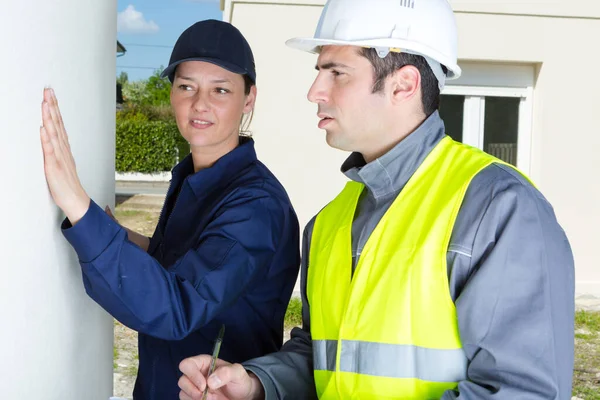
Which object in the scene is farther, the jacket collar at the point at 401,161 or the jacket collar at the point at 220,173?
the jacket collar at the point at 220,173

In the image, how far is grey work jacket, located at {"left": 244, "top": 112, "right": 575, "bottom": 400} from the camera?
1.28 metres

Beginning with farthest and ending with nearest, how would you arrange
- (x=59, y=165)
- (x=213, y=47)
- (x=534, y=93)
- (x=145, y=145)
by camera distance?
(x=145, y=145), (x=534, y=93), (x=213, y=47), (x=59, y=165)

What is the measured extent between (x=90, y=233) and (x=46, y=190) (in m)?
0.14

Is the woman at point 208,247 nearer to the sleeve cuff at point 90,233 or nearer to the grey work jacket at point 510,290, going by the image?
the sleeve cuff at point 90,233

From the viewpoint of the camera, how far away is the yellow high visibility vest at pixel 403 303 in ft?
4.52

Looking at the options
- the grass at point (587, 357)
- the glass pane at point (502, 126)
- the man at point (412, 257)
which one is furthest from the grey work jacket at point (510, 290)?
the glass pane at point (502, 126)

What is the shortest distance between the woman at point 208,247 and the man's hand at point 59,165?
65 millimetres

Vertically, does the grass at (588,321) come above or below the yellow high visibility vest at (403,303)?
below

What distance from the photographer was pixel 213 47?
6.54ft

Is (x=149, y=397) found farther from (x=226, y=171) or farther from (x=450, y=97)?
(x=450, y=97)

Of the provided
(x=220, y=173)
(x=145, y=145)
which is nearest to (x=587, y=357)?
(x=220, y=173)

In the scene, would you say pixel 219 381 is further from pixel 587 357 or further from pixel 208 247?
pixel 587 357

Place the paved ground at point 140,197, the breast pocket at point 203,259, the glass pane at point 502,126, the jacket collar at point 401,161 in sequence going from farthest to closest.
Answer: the paved ground at point 140,197 < the glass pane at point 502,126 < the breast pocket at point 203,259 < the jacket collar at point 401,161

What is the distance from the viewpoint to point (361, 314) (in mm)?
1479
